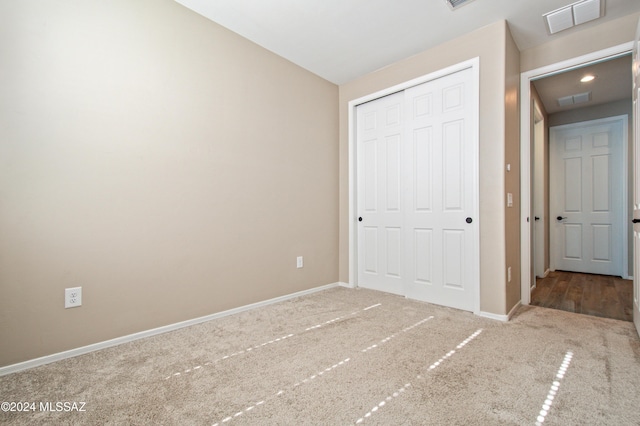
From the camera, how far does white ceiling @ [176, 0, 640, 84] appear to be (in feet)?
7.73

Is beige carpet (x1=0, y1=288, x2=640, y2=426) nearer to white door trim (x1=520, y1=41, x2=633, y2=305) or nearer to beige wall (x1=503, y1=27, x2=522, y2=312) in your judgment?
beige wall (x1=503, y1=27, x2=522, y2=312)

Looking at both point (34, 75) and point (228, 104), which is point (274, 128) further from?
point (34, 75)

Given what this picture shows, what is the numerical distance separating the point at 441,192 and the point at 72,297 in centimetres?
305

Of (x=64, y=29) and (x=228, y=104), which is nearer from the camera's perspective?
(x=64, y=29)

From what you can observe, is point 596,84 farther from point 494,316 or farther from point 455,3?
point 494,316

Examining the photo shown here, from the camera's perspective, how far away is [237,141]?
275cm

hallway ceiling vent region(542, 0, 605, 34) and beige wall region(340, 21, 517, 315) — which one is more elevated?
hallway ceiling vent region(542, 0, 605, 34)

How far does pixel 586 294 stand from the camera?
11.2 feet

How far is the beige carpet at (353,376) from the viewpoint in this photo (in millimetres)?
1326

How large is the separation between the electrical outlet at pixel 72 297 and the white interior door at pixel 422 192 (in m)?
2.72

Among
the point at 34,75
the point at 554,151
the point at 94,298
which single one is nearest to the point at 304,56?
the point at 34,75

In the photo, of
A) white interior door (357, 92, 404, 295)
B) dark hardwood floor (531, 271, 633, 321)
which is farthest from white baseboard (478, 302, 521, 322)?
white interior door (357, 92, 404, 295)

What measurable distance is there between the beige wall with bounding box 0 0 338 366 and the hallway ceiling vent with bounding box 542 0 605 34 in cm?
238

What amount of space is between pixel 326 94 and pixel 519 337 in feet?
10.3
